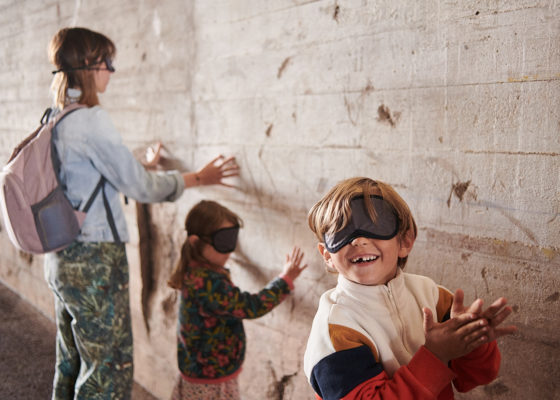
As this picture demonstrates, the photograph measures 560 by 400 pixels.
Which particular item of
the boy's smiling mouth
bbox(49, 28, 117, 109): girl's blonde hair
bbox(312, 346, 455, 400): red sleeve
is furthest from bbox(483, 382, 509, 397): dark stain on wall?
bbox(49, 28, 117, 109): girl's blonde hair

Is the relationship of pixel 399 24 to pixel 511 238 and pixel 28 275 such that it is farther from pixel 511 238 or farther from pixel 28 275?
pixel 28 275

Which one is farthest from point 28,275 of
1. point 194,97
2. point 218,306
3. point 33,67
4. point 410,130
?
point 410,130

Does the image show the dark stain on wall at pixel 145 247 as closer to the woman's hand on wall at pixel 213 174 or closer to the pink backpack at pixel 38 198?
the woman's hand on wall at pixel 213 174

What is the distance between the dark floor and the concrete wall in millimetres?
639

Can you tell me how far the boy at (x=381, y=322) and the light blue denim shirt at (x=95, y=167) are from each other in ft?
3.34

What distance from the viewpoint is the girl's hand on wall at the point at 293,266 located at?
2.01 metres

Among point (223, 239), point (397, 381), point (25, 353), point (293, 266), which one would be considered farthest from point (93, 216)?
point (25, 353)

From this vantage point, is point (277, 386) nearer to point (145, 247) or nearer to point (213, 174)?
point (213, 174)

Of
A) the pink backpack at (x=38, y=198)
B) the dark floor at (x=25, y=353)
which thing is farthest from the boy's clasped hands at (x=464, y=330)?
the dark floor at (x=25, y=353)

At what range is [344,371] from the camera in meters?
1.12

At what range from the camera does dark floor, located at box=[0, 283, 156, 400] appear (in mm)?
3029

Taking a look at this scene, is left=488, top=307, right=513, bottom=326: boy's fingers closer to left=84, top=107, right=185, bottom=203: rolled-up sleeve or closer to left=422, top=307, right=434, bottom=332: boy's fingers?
left=422, top=307, right=434, bottom=332: boy's fingers

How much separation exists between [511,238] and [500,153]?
0.26 m

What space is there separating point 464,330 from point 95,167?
5.08 feet
